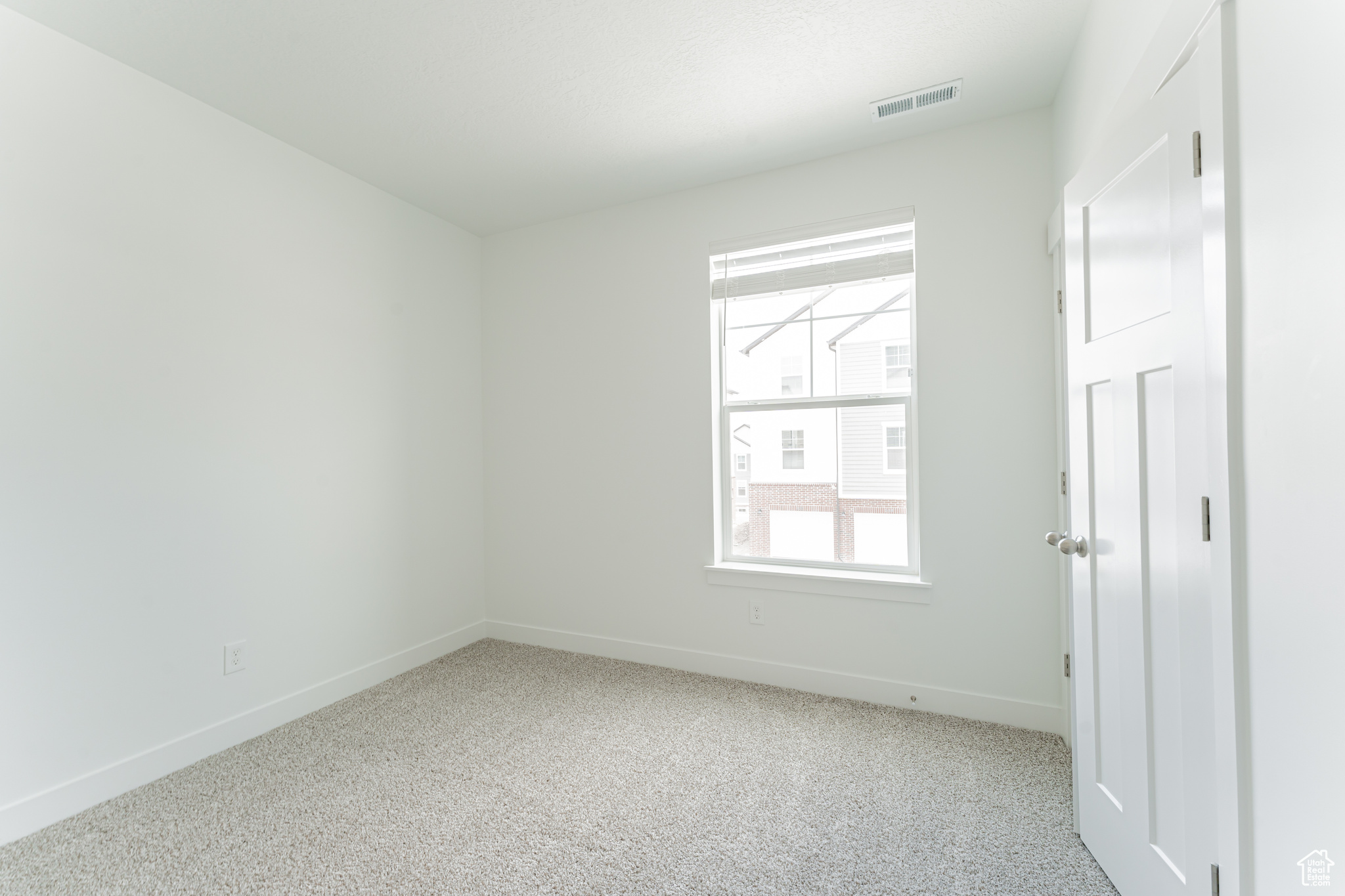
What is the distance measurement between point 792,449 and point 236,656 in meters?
2.72

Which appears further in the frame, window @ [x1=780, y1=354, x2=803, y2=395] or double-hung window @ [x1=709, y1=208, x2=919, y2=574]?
window @ [x1=780, y1=354, x2=803, y2=395]

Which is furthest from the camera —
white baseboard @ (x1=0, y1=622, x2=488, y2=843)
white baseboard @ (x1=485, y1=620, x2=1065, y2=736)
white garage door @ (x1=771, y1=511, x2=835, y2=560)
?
white garage door @ (x1=771, y1=511, x2=835, y2=560)

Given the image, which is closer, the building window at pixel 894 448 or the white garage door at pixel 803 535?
the building window at pixel 894 448

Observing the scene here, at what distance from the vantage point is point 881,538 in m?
2.85

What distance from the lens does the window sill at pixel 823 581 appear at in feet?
8.85

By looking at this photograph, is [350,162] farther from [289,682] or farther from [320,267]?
[289,682]

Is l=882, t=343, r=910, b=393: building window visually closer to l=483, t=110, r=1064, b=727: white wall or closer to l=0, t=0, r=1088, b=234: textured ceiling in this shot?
l=483, t=110, r=1064, b=727: white wall

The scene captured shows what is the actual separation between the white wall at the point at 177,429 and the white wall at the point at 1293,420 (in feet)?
10.5

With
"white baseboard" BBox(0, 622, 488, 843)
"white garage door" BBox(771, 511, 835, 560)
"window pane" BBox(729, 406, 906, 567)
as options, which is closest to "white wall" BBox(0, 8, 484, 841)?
"white baseboard" BBox(0, 622, 488, 843)

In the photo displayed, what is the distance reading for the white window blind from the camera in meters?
2.77

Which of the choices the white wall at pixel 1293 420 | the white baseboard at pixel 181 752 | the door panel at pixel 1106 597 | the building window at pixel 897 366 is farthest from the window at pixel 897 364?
the white baseboard at pixel 181 752

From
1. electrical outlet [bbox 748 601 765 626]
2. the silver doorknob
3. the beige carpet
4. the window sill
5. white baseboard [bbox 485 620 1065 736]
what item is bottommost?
the beige carpet

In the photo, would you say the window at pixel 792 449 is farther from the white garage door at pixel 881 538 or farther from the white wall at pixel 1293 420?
the white wall at pixel 1293 420

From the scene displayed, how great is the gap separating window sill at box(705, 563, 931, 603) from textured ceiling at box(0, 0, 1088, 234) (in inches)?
82.0
